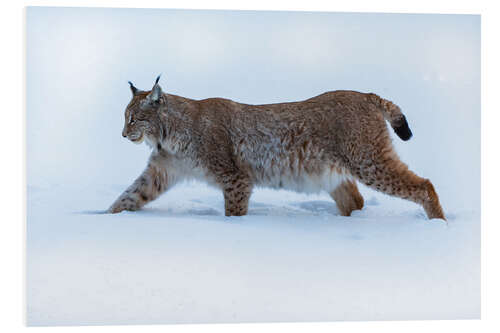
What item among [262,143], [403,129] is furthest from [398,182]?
[262,143]

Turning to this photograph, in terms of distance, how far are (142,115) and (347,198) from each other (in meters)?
1.90

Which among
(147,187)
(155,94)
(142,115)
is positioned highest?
(155,94)

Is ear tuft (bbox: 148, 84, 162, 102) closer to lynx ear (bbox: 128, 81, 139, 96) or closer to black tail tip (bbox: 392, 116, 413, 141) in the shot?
lynx ear (bbox: 128, 81, 139, 96)

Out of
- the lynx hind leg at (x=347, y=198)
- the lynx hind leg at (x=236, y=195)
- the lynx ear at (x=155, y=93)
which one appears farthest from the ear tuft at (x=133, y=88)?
the lynx hind leg at (x=347, y=198)

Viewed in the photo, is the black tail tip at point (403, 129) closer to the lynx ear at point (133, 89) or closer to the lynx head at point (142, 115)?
the lynx head at point (142, 115)

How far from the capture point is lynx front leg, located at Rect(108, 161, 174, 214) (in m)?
5.27

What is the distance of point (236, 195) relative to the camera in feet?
→ 16.7

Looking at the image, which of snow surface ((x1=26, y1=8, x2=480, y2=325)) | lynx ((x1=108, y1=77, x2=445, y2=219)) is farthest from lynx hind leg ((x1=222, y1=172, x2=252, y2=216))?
snow surface ((x1=26, y1=8, x2=480, y2=325))

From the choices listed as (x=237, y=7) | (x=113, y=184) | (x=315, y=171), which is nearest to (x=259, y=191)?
(x=315, y=171)

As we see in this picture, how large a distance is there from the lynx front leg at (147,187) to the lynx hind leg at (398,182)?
1680mm

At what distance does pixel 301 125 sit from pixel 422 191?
1.13m

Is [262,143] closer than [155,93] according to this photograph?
No

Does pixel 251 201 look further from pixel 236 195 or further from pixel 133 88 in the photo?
pixel 133 88

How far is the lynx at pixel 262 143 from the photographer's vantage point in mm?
5023
